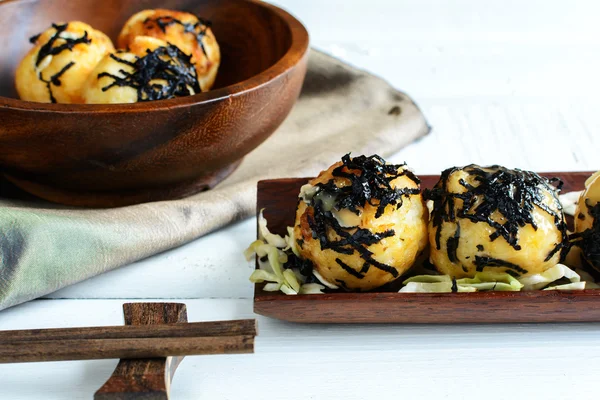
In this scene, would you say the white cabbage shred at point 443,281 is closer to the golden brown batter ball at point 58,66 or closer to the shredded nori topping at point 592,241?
the shredded nori topping at point 592,241

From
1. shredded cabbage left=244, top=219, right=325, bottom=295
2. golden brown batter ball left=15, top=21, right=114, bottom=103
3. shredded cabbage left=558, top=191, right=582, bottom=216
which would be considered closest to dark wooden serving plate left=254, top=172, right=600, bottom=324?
shredded cabbage left=244, top=219, right=325, bottom=295

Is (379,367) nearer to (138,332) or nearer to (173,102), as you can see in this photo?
(138,332)

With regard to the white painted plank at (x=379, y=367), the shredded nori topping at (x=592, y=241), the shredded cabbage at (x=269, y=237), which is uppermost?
the shredded nori topping at (x=592, y=241)

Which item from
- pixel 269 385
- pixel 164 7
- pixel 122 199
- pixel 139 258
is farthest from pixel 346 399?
pixel 164 7

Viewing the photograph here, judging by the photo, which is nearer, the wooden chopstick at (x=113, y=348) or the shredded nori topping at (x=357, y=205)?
the wooden chopstick at (x=113, y=348)

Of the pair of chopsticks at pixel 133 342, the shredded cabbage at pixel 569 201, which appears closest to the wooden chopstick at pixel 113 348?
the pair of chopsticks at pixel 133 342

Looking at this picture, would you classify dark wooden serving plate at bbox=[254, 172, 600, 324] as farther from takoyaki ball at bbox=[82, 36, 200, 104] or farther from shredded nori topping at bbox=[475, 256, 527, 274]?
takoyaki ball at bbox=[82, 36, 200, 104]

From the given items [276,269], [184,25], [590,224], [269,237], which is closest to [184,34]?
[184,25]
